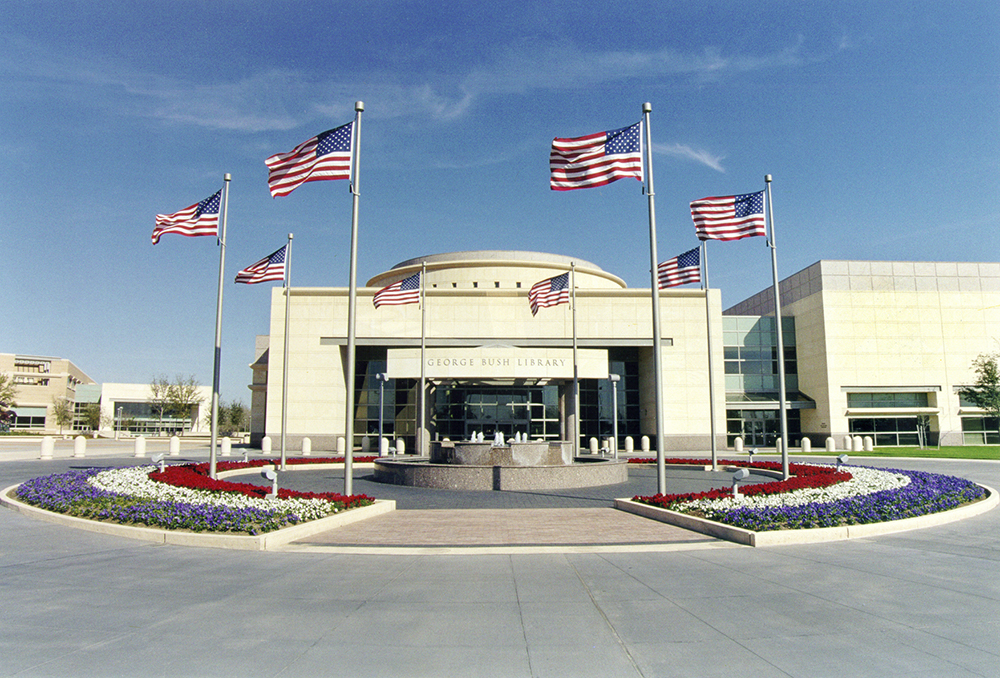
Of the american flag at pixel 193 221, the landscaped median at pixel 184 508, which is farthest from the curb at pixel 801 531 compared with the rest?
the american flag at pixel 193 221

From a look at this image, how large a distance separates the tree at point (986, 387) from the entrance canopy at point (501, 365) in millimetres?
27613

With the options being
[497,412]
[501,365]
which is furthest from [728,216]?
[497,412]

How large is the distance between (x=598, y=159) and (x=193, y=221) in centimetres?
1185

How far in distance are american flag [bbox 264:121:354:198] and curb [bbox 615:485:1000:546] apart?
10.5 metres

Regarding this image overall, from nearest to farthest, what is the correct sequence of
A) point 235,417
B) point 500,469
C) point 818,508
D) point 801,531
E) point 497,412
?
point 801,531
point 818,508
point 500,469
point 497,412
point 235,417

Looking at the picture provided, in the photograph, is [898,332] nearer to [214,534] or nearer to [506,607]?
[506,607]

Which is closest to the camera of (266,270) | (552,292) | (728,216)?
(728,216)

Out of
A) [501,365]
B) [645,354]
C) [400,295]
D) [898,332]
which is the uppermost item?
[898,332]

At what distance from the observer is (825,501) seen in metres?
12.4

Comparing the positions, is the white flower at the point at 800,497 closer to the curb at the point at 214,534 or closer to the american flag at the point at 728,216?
the curb at the point at 214,534

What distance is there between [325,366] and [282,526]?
108ft

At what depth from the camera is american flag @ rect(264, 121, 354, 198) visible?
1503 centimetres

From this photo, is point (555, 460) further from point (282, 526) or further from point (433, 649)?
point (433, 649)

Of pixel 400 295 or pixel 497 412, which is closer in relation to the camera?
pixel 400 295
